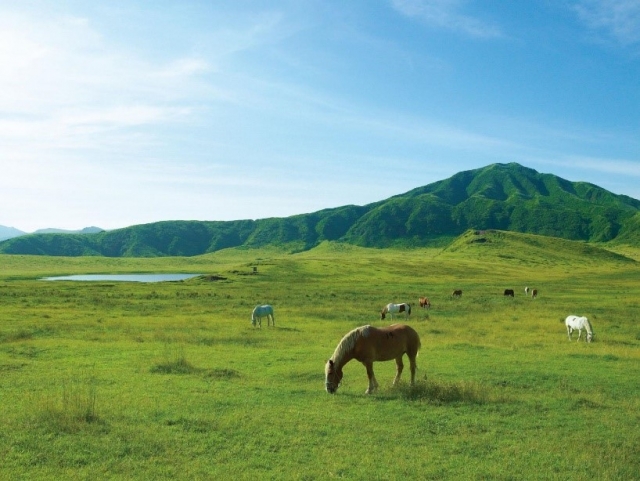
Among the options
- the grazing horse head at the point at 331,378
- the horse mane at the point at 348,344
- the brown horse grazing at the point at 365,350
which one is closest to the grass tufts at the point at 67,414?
the grazing horse head at the point at 331,378

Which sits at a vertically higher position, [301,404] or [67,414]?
[67,414]

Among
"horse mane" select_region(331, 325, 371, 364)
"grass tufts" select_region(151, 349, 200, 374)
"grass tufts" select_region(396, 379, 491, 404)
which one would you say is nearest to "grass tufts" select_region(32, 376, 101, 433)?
"grass tufts" select_region(151, 349, 200, 374)

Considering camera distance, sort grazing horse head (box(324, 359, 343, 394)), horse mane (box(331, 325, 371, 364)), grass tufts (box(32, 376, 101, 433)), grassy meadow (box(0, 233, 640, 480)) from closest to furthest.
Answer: grassy meadow (box(0, 233, 640, 480)), grass tufts (box(32, 376, 101, 433)), grazing horse head (box(324, 359, 343, 394)), horse mane (box(331, 325, 371, 364))

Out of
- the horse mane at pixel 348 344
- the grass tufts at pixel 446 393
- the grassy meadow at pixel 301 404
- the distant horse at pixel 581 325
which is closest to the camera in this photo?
the grassy meadow at pixel 301 404

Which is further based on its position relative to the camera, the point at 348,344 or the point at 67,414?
the point at 348,344

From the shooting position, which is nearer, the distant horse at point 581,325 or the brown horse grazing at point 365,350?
the brown horse grazing at point 365,350

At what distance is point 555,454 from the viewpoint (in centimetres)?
1098

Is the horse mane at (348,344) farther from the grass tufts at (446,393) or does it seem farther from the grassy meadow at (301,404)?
the grass tufts at (446,393)

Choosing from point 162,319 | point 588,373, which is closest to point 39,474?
point 588,373

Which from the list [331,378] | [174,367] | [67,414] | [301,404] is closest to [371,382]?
[331,378]

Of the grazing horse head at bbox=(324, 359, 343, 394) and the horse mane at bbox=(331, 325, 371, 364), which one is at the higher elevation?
the horse mane at bbox=(331, 325, 371, 364)

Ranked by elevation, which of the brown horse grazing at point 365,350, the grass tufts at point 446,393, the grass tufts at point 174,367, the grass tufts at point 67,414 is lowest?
the grass tufts at point 174,367

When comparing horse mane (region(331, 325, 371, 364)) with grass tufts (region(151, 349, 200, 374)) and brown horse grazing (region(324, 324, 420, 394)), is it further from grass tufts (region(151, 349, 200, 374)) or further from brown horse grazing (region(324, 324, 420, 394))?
grass tufts (region(151, 349, 200, 374))

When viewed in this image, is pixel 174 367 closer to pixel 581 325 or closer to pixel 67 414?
pixel 67 414
